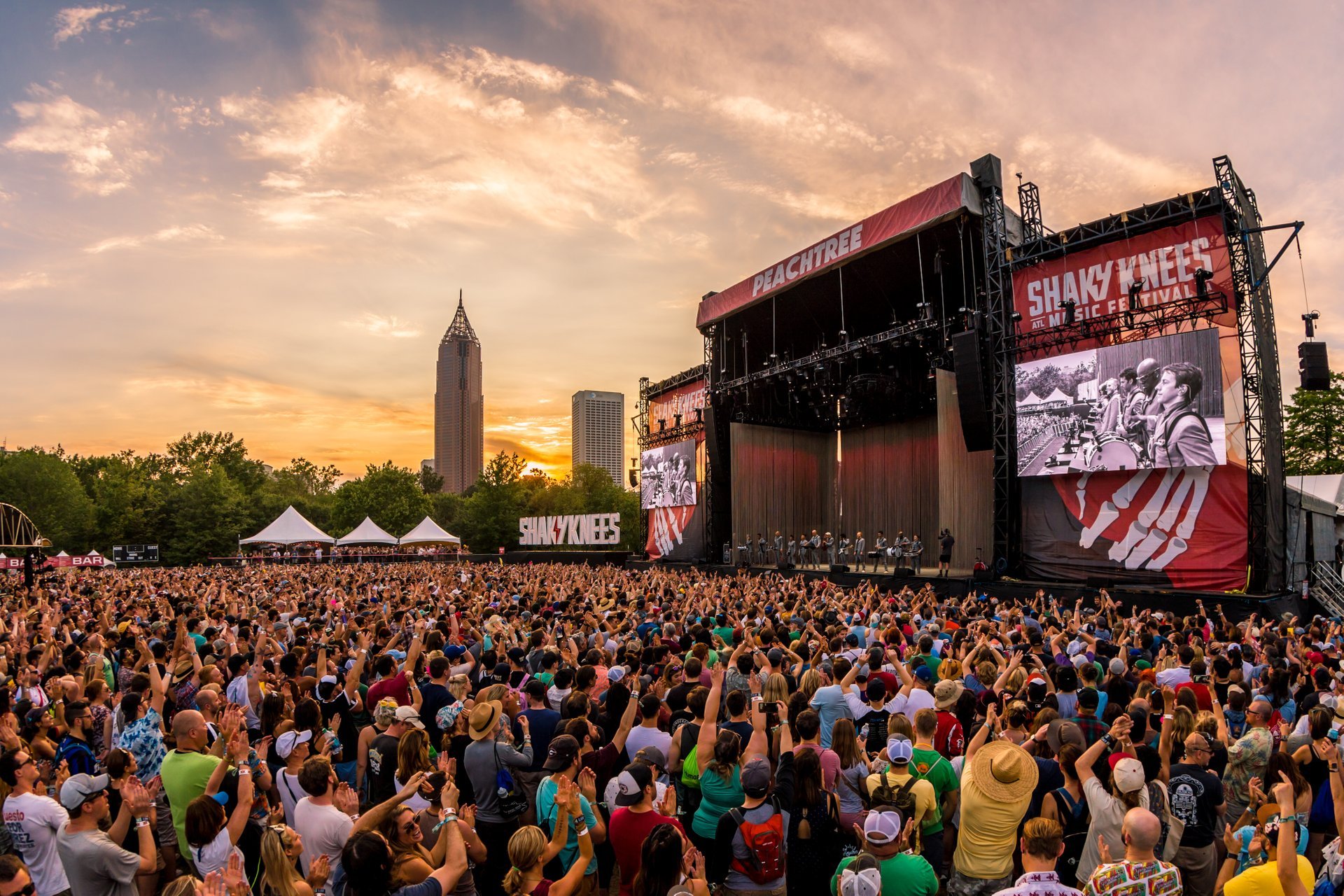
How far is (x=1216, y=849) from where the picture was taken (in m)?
3.79

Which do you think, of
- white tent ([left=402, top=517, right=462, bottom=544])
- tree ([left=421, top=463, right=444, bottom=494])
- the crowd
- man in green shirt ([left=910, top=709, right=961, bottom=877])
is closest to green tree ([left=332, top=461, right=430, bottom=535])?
white tent ([left=402, top=517, right=462, bottom=544])

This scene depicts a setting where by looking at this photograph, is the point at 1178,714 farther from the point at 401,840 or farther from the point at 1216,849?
the point at 401,840

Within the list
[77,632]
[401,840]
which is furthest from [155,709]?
[77,632]

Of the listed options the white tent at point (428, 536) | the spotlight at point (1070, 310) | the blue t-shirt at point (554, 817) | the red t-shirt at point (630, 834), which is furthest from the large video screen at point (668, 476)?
the red t-shirt at point (630, 834)

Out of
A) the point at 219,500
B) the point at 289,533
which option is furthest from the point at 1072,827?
the point at 219,500

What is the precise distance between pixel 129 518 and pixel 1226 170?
56.2 metres

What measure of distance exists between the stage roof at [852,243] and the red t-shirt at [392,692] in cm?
1689

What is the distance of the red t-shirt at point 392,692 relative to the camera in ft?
17.4

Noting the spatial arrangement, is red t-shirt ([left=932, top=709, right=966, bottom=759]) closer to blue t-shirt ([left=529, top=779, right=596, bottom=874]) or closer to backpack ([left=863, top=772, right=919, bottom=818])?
backpack ([left=863, top=772, right=919, bottom=818])

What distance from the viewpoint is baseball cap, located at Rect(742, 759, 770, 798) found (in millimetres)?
3184

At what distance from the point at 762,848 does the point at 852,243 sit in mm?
19934

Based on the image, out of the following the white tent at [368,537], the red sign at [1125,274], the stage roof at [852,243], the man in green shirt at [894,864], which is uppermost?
the stage roof at [852,243]

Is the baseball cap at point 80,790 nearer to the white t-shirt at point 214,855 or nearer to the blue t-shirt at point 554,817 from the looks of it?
the white t-shirt at point 214,855

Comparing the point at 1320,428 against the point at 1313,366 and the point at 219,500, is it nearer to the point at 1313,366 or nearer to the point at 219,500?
the point at 1313,366
